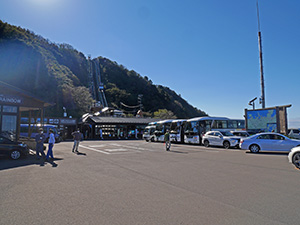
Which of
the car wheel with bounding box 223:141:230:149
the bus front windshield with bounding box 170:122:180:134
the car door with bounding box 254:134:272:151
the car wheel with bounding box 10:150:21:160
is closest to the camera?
the car wheel with bounding box 10:150:21:160

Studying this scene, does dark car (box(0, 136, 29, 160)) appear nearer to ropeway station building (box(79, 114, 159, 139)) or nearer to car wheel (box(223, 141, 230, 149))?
car wheel (box(223, 141, 230, 149))

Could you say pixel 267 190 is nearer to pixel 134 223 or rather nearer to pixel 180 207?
pixel 180 207

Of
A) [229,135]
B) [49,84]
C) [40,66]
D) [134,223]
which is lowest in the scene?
[134,223]

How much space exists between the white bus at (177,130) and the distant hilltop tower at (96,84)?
6465cm

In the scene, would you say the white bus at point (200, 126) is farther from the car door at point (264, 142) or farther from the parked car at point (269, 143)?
the car door at point (264, 142)

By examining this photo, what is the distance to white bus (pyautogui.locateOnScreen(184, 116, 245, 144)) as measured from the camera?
2439cm

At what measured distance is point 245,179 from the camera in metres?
7.30

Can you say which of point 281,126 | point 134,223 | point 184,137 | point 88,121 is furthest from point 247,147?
point 88,121

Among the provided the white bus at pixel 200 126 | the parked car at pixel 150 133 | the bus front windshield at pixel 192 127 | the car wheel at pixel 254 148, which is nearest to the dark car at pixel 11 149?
the car wheel at pixel 254 148

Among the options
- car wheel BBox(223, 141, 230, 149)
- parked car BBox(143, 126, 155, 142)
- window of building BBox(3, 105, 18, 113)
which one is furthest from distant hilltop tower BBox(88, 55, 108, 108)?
window of building BBox(3, 105, 18, 113)

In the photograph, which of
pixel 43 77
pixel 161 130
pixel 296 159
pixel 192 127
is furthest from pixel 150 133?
pixel 43 77

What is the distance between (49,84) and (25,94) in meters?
48.2

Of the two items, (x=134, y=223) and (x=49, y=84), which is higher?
(x=49, y=84)

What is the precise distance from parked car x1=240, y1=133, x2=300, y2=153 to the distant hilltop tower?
77150 mm
